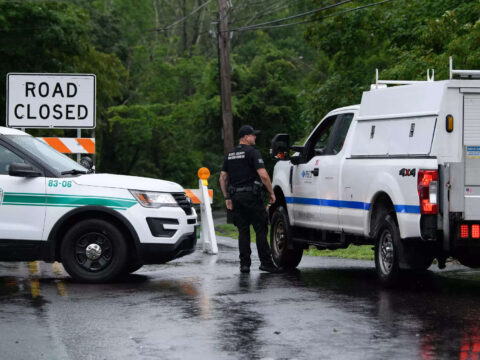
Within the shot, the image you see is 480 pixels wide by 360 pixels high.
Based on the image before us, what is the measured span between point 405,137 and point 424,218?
45.5 inches

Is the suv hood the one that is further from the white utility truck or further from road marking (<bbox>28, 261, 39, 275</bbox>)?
the white utility truck

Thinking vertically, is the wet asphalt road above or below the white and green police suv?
below

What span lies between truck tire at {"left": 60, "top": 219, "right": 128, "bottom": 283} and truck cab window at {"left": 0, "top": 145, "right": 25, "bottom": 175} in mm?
1063

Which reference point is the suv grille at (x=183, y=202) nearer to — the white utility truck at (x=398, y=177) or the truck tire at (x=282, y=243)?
the white utility truck at (x=398, y=177)

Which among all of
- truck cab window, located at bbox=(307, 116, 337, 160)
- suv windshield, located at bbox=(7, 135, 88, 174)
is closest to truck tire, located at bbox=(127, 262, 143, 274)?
suv windshield, located at bbox=(7, 135, 88, 174)

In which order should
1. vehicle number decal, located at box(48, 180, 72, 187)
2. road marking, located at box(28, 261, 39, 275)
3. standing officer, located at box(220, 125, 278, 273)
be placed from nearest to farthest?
vehicle number decal, located at box(48, 180, 72, 187) < standing officer, located at box(220, 125, 278, 273) < road marking, located at box(28, 261, 39, 275)

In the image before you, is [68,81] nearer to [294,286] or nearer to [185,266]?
[185,266]

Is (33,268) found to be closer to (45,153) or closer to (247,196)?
(45,153)

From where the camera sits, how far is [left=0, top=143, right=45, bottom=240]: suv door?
11.8 meters

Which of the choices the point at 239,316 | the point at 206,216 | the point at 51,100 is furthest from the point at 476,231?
the point at 51,100

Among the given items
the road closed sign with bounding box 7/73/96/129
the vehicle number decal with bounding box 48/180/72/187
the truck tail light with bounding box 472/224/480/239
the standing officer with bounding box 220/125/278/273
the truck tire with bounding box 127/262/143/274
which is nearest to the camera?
the truck tail light with bounding box 472/224/480/239

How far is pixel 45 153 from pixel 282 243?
12.2 feet

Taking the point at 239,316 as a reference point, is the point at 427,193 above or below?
above

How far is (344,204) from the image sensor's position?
1254cm
